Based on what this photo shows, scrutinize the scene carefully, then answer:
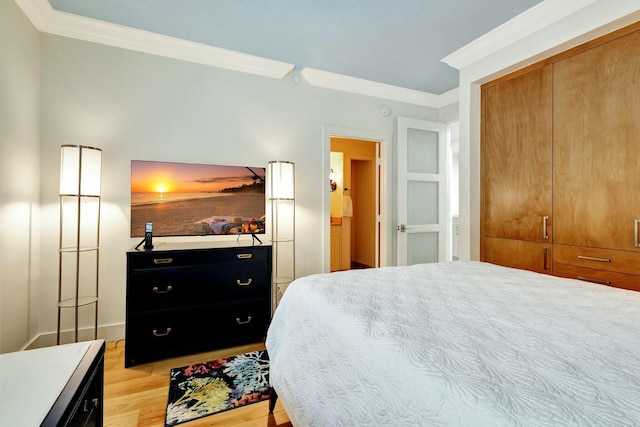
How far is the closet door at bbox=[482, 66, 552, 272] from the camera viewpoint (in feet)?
8.24

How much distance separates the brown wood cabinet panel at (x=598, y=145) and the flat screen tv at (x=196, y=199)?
102 inches

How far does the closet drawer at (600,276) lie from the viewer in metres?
2.03

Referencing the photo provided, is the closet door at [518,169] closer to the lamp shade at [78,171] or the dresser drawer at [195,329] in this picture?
the dresser drawer at [195,329]

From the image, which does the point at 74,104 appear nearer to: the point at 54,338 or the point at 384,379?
the point at 54,338

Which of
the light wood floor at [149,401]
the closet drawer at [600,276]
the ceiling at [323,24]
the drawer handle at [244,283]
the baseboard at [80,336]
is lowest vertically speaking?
the light wood floor at [149,401]

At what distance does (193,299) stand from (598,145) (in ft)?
10.6

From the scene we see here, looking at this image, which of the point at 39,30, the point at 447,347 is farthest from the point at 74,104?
the point at 447,347

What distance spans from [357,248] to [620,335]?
18.4 ft

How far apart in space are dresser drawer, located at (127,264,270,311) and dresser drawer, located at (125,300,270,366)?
7cm

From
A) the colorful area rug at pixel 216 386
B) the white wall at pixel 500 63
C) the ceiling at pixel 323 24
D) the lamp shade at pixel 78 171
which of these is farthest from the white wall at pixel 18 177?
the white wall at pixel 500 63

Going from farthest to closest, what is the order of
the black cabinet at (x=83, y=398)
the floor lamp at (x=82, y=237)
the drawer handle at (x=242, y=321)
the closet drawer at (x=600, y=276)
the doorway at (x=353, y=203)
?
the doorway at (x=353, y=203) → the drawer handle at (x=242, y=321) → the floor lamp at (x=82, y=237) → the closet drawer at (x=600, y=276) → the black cabinet at (x=83, y=398)

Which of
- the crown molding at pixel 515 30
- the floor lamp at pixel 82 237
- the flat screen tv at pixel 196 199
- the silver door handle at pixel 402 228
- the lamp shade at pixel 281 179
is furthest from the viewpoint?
the silver door handle at pixel 402 228

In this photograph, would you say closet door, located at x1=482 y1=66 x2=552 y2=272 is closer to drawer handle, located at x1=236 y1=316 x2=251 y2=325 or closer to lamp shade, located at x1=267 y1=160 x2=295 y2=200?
lamp shade, located at x1=267 y1=160 x2=295 y2=200

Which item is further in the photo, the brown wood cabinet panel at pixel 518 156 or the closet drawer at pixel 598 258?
the brown wood cabinet panel at pixel 518 156
